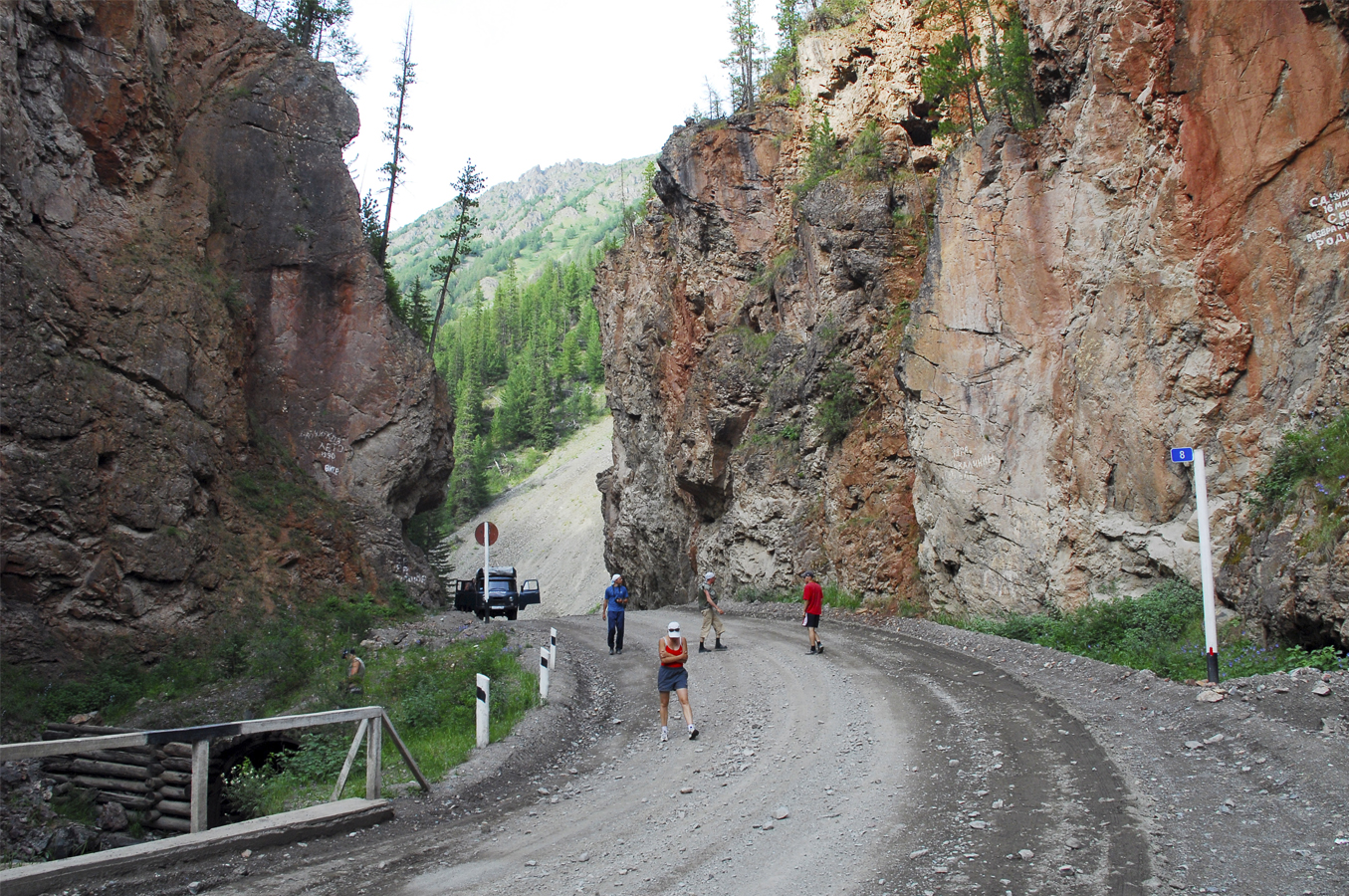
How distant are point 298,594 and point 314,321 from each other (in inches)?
350

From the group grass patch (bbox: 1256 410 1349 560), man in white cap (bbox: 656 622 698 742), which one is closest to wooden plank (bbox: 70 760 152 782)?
man in white cap (bbox: 656 622 698 742)

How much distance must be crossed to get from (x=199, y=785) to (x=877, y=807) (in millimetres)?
5799

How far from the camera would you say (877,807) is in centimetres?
679

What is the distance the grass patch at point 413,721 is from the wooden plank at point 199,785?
5.61ft

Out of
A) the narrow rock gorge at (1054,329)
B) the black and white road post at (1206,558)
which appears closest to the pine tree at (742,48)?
the narrow rock gorge at (1054,329)

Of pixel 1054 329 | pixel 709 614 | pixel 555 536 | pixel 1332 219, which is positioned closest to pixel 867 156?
pixel 1054 329

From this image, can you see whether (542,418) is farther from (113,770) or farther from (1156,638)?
(1156,638)

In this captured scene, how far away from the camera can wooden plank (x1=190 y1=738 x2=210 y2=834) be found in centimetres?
659

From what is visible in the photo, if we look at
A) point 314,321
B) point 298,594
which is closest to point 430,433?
point 314,321

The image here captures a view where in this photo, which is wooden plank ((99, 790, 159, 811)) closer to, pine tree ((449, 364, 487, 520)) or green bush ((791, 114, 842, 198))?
green bush ((791, 114, 842, 198))

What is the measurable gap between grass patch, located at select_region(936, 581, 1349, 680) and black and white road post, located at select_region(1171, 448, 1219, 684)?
26.9 inches

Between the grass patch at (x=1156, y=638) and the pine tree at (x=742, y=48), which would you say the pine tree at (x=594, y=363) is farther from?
the grass patch at (x=1156, y=638)

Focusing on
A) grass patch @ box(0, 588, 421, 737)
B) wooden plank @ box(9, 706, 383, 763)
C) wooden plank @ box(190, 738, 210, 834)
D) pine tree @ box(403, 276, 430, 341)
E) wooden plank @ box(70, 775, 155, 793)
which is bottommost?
wooden plank @ box(70, 775, 155, 793)

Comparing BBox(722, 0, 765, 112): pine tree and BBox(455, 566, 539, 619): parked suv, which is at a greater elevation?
BBox(722, 0, 765, 112): pine tree
